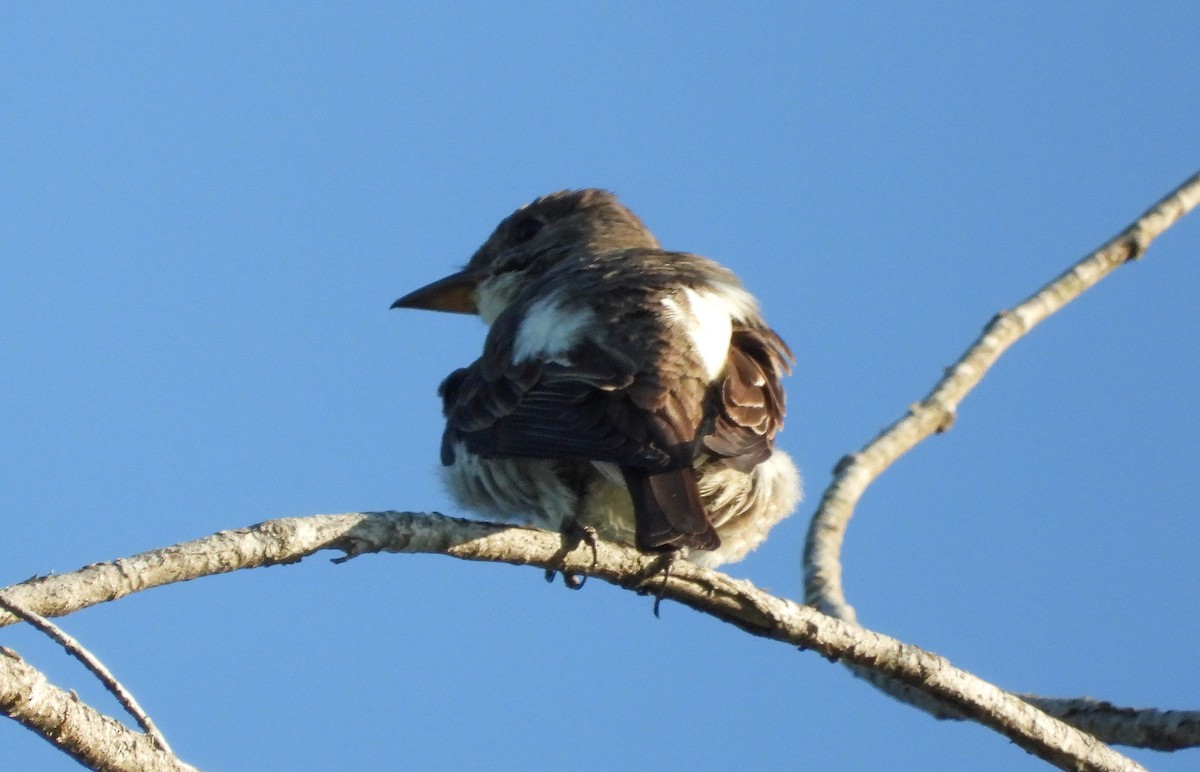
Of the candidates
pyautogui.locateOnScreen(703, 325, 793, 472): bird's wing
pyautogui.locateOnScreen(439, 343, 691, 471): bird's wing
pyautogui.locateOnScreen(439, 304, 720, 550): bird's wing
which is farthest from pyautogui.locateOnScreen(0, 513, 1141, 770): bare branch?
pyautogui.locateOnScreen(703, 325, 793, 472): bird's wing

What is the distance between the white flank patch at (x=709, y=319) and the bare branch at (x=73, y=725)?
2.72m

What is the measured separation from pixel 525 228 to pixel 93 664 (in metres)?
5.37

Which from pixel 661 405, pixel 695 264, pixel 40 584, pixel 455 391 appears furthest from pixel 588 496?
pixel 40 584

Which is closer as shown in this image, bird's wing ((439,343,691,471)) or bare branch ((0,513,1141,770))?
bare branch ((0,513,1141,770))

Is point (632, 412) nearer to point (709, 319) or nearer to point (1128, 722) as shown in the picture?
point (709, 319)

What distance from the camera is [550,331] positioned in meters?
5.35

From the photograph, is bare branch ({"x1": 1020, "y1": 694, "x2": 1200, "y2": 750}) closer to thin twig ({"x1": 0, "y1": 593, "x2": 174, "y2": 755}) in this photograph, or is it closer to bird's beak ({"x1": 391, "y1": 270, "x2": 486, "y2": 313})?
thin twig ({"x1": 0, "y1": 593, "x2": 174, "y2": 755})

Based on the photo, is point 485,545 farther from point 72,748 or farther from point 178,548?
point 72,748

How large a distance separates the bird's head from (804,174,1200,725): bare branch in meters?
2.21

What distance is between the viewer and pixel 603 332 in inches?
203

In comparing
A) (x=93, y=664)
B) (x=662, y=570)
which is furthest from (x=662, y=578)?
(x=93, y=664)

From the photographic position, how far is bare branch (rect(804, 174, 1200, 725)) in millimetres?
5277

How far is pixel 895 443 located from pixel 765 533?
0.61 meters

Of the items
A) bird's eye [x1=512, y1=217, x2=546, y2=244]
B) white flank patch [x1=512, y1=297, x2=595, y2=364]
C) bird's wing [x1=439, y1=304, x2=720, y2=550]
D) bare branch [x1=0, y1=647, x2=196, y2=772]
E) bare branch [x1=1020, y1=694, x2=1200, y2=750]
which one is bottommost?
bare branch [x1=0, y1=647, x2=196, y2=772]
